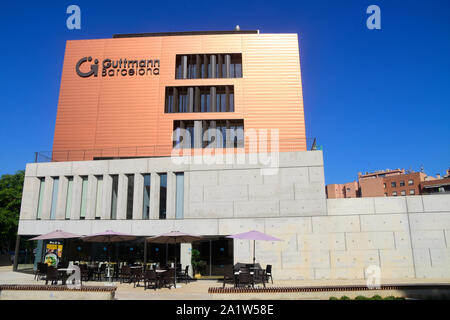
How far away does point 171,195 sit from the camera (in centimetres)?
2256

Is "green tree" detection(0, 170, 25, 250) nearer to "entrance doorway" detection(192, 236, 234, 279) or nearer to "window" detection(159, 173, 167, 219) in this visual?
"window" detection(159, 173, 167, 219)

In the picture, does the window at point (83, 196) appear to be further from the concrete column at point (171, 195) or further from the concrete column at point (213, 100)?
the concrete column at point (213, 100)

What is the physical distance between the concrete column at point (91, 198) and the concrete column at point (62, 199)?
5.88ft

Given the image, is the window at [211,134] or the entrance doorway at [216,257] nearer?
the entrance doorway at [216,257]

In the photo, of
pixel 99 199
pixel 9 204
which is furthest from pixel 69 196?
pixel 9 204

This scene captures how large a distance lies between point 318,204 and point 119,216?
1256cm

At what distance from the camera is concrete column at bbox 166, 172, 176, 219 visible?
22.3 m

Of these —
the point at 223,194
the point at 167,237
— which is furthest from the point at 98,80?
the point at 167,237

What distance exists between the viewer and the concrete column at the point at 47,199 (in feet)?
79.8

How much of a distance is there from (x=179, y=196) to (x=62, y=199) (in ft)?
27.7

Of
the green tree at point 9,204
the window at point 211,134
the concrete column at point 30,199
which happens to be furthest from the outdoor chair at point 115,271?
the green tree at point 9,204

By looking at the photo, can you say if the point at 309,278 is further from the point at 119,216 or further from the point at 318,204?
the point at 119,216

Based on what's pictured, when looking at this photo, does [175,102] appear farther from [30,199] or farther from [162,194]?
[30,199]

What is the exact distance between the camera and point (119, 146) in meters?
28.6
